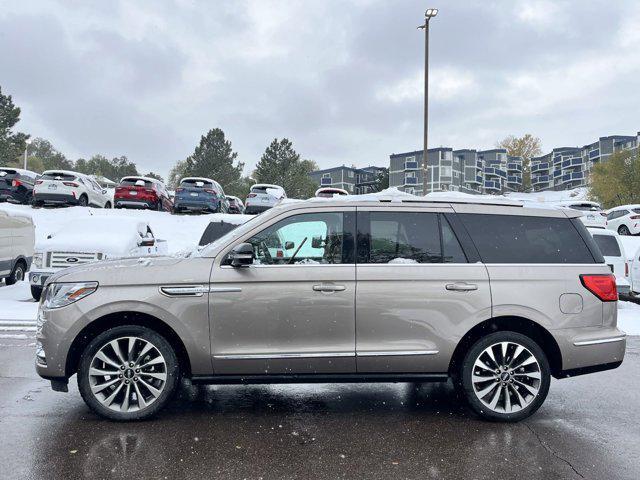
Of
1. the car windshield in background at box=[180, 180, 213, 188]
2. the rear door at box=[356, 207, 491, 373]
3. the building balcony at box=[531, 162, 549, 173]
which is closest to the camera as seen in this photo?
the rear door at box=[356, 207, 491, 373]

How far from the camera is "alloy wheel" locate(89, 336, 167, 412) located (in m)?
4.35

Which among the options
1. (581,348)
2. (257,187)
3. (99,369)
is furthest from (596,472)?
(257,187)

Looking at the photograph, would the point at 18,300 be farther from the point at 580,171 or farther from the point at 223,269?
the point at 580,171

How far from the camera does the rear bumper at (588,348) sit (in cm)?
455

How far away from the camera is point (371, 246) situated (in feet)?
15.0

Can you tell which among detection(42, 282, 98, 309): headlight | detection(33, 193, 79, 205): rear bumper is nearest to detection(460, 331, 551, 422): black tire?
detection(42, 282, 98, 309): headlight

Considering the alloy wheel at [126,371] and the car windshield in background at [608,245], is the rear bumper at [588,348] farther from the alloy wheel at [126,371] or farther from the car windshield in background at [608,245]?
the car windshield in background at [608,245]

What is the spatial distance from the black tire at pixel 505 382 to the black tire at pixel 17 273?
12053mm

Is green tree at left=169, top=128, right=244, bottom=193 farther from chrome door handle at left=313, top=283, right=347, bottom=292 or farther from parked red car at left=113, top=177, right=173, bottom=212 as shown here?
chrome door handle at left=313, top=283, right=347, bottom=292

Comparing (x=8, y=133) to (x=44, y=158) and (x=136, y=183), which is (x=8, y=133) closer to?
(x=136, y=183)

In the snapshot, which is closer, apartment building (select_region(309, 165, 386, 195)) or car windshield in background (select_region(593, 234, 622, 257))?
car windshield in background (select_region(593, 234, 622, 257))

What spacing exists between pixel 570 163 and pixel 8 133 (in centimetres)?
10129

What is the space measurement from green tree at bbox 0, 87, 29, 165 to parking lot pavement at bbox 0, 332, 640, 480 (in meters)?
54.8

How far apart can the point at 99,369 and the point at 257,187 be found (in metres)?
22.9
